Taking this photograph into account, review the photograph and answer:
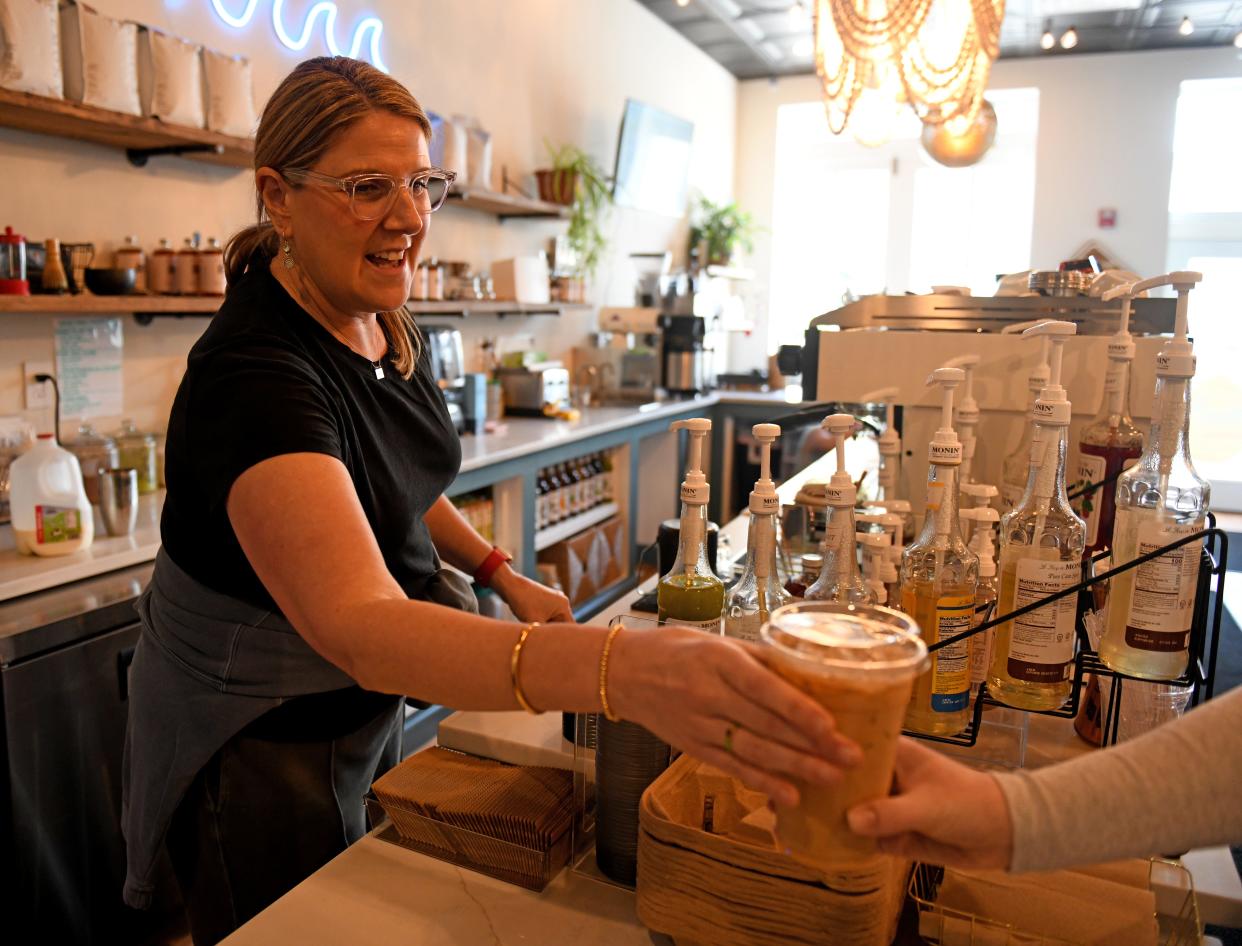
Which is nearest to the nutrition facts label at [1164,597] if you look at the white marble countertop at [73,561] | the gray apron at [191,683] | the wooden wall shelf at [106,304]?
the gray apron at [191,683]

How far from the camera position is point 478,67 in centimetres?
491

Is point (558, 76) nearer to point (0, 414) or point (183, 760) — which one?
point (0, 414)

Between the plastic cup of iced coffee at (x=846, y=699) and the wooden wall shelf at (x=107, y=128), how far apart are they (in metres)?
2.51

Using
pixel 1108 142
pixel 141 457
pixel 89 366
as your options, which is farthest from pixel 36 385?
pixel 1108 142

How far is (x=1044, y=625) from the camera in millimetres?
1180

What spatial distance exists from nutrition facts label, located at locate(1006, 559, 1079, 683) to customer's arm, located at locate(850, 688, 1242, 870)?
1.35 ft

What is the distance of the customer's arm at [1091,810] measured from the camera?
742 millimetres

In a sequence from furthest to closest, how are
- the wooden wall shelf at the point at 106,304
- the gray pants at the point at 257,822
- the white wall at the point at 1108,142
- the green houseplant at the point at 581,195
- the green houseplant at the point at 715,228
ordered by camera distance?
1. the green houseplant at the point at 715,228
2. the white wall at the point at 1108,142
3. the green houseplant at the point at 581,195
4. the wooden wall shelf at the point at 106,304
5. the gray pants at the point at 257,822

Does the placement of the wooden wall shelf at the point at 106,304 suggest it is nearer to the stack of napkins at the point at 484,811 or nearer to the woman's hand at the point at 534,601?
the woman's hand at the point at 534,601

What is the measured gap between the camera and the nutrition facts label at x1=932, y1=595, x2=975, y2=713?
115 centimetres

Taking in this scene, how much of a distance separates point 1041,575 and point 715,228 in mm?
6866

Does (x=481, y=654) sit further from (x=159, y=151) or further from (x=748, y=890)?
(x=159, y=151)

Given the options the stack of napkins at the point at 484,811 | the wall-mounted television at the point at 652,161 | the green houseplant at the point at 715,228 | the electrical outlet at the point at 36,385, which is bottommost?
the stack of napkins at the point at 484,811

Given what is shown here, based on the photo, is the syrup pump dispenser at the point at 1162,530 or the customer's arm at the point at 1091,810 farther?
the syrup pump dispenser at the point at 1162,530
